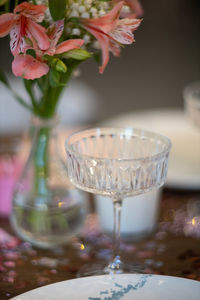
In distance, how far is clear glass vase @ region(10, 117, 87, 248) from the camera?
0.69 metres

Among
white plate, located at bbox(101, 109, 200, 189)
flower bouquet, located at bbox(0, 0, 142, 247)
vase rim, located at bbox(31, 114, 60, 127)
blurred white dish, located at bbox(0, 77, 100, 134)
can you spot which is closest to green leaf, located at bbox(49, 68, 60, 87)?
flower bouquet, located at bbox(0, 0, 142, 247)

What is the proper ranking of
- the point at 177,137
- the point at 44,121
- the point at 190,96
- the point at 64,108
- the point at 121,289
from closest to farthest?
the point at 121,289, the point at 44,121, the point at 190,96, the point at 177,137, the point at 64,108

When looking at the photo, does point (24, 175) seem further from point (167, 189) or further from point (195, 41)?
point (195, 41)

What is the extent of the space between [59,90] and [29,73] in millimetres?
139

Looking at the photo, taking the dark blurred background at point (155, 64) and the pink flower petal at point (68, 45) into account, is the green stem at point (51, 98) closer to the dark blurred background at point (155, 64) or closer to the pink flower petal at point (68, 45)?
the pink flower petal at point (68, 45)

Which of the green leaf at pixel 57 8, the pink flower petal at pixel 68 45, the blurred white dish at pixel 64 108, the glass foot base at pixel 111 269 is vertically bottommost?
the blurred white dish at pixel 64 108

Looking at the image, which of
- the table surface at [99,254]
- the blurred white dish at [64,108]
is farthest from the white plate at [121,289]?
the blurred white dish at [64,108]

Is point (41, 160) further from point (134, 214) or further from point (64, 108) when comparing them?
point (64, 108)

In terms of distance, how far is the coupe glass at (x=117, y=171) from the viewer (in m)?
0.51

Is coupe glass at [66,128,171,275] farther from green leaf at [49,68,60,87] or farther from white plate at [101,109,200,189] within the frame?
white plate at [101,109,200,189]

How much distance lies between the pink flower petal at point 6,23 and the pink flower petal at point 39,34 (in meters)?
0.02

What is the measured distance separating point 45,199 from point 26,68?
0.25 meters

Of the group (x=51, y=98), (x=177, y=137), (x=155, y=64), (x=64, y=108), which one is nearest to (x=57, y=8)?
(x=51, y=98)

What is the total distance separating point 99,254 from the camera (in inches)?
26.2
